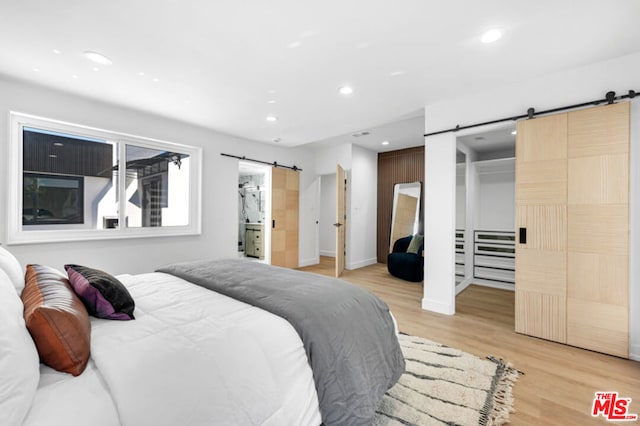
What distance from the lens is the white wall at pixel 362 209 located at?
577 cm

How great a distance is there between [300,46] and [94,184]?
3.09m

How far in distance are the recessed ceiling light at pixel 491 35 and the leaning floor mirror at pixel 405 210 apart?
3772 millimetres

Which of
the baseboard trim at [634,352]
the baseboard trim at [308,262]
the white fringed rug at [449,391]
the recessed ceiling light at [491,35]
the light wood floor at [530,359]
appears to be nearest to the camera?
the white fringed rug at [449,391]

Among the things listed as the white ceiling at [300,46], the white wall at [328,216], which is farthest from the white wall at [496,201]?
the white wall at [328,216]

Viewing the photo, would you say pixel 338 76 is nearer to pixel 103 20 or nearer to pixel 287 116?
pixel 287 116

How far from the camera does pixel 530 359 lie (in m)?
2.25

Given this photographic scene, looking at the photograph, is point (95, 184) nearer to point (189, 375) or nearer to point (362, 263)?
point (189, 375)

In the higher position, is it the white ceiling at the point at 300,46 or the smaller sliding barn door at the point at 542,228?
the white ceiling at the point at 300,46

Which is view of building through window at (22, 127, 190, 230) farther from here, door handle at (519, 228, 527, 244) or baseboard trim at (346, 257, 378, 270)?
door handle at (519, 228, 527, 244)

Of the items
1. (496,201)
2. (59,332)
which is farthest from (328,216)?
(59,332)

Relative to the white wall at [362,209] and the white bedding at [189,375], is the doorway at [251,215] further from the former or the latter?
the white bedding at [189,375]

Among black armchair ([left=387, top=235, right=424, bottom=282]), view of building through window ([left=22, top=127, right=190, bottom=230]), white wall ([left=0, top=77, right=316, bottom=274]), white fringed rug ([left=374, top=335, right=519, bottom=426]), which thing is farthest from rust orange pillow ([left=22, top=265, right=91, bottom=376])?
black armchair ([left=387, top=235, right=424, bottom=282])

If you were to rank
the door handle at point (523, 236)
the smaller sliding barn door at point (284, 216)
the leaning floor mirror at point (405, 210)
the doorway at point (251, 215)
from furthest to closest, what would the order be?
the doorway at point (251, 215)
the leaning floor mirror at point (405, 210)
the smaller sliding barn door at point (284, 216)
the door handle at point (523, 236)

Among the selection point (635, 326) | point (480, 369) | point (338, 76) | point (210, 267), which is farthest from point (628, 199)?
point (210, 267)
